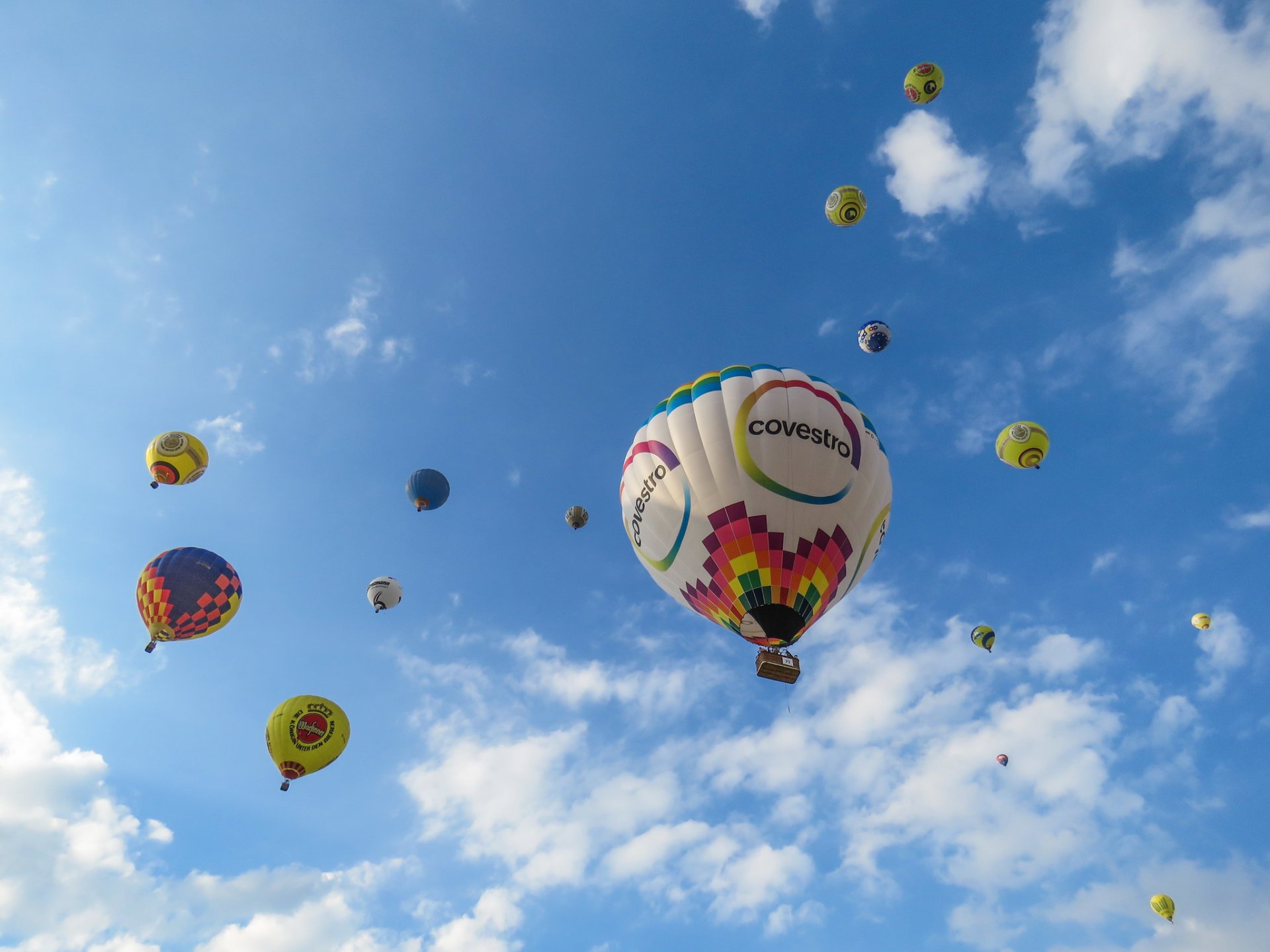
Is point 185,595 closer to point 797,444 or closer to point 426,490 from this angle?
point 426,490

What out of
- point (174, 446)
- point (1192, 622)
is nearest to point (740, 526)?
point (174, 446)

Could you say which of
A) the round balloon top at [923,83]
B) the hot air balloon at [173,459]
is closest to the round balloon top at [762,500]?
the round balloon top at [923,83]

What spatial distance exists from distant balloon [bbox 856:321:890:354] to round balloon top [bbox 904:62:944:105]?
6986 mm

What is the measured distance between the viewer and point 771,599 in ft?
55.2

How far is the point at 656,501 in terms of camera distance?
18.1 m

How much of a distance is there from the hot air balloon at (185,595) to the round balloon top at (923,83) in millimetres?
26075

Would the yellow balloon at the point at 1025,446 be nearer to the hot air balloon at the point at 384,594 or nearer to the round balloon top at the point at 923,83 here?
the round balloon top at the point at 923,83

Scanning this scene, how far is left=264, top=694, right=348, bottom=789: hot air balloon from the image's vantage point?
21.0m

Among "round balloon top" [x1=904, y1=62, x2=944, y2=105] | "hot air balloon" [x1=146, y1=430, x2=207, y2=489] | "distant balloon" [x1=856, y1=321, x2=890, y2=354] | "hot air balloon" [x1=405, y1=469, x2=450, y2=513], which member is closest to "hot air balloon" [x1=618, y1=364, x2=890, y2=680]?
"distant balloon" [x1=856, y1=321, x2=890, y2=354]

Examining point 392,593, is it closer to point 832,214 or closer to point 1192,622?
point 832,214

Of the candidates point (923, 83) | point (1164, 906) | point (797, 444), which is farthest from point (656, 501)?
point (1164, 906)

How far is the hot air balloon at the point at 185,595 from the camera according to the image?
21.5 metres

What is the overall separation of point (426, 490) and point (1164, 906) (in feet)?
116

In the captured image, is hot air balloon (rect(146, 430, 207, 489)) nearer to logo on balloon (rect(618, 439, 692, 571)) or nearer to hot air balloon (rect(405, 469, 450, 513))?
hot air balloon (rect(405, 469, 450, 513))
